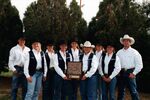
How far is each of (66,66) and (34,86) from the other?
101cm

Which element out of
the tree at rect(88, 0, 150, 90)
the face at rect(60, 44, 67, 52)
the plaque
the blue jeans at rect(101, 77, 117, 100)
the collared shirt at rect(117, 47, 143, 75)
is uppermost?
the tree at rect(88, 0, 150, 90)

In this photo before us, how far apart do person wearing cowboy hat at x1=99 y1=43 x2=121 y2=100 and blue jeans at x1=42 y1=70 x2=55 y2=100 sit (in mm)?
1454

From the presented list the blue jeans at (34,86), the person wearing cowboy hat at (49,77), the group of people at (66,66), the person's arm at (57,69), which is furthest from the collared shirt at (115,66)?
the blue jeans at (34,86)

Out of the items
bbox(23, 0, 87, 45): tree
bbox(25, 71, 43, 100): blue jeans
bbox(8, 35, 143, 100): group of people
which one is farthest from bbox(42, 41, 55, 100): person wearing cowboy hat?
bbox(23, 0, 87, 45): tree

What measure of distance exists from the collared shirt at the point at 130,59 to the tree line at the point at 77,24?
7.36 m

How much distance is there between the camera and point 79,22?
880 inches

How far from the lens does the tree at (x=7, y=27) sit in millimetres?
21406

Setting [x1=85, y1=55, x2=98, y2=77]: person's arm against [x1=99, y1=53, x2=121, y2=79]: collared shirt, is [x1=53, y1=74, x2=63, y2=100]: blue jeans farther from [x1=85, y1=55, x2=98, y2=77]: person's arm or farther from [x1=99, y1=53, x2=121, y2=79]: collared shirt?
[x1=99, y1=53, x2=121, y2=79]: collared shirt

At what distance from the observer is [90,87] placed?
10.8 meters

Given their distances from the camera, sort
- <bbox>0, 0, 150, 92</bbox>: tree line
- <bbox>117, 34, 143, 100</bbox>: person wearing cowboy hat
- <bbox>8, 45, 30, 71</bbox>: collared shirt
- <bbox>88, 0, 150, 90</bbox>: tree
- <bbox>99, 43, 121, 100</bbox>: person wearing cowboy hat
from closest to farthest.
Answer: <bbox>99, 43, 121, 100</bbox>: person wearing cowboy hat, <bbox>117, 34, 143, 100</bbox>: person wearing cowboy hat, <bbox>8, 45, 30, 71</bbox>: collared shirt, <bbox>88, 0, 150, 90</bbox>: tree, <bbox>0, 0, 150, 92</bbox>: tree line

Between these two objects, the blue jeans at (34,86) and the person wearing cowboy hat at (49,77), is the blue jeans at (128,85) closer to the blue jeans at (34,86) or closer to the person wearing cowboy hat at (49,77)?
the person wearing cowboy hat at (49,77)

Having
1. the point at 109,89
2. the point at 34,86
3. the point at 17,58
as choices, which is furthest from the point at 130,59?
the point at 17,58

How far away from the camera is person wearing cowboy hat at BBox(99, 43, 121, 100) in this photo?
10.9m

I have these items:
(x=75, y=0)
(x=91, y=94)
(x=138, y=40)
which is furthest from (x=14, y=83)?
(x=75, y=0)
